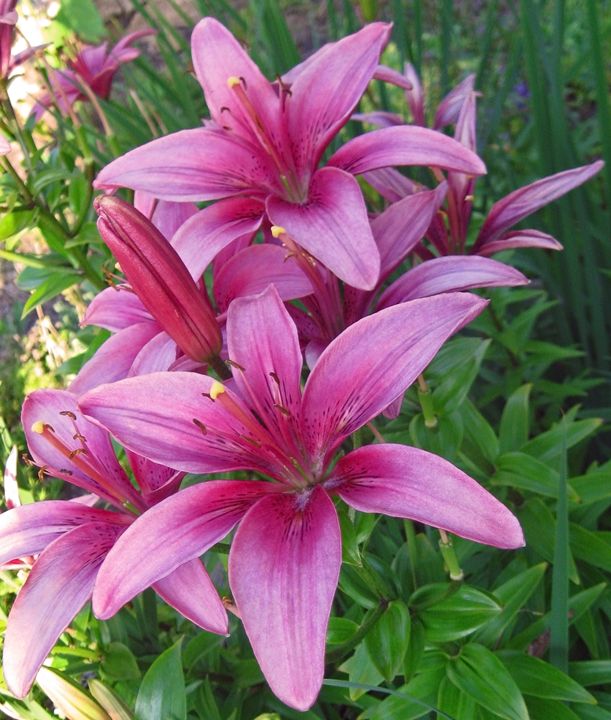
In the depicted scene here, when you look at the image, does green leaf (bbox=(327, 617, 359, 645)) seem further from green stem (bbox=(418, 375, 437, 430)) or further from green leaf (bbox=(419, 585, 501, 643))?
green stem (bbox=(418, 375, 437, 430))

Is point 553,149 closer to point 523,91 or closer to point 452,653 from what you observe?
point 452,653

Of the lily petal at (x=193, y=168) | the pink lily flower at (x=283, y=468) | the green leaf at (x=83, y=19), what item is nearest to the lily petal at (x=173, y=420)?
the pink lily flower at (x=283, y=468)

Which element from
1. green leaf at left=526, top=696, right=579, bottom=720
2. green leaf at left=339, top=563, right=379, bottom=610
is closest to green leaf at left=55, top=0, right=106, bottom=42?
green leaf at left=339, top=563, right=379, bottom=610

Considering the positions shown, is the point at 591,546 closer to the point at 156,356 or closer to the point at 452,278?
the point at 452,278

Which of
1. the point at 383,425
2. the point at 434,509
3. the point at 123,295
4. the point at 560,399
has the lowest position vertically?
the point at 560,399

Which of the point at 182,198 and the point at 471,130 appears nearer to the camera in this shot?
the point at 182,198

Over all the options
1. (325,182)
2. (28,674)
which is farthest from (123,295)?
(28,674)

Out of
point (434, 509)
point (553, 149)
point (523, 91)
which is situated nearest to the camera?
point (434, 509)

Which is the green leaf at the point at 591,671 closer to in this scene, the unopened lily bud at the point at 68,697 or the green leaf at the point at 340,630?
the green leaf at the point at 340,630

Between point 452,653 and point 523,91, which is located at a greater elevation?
point 523,91
